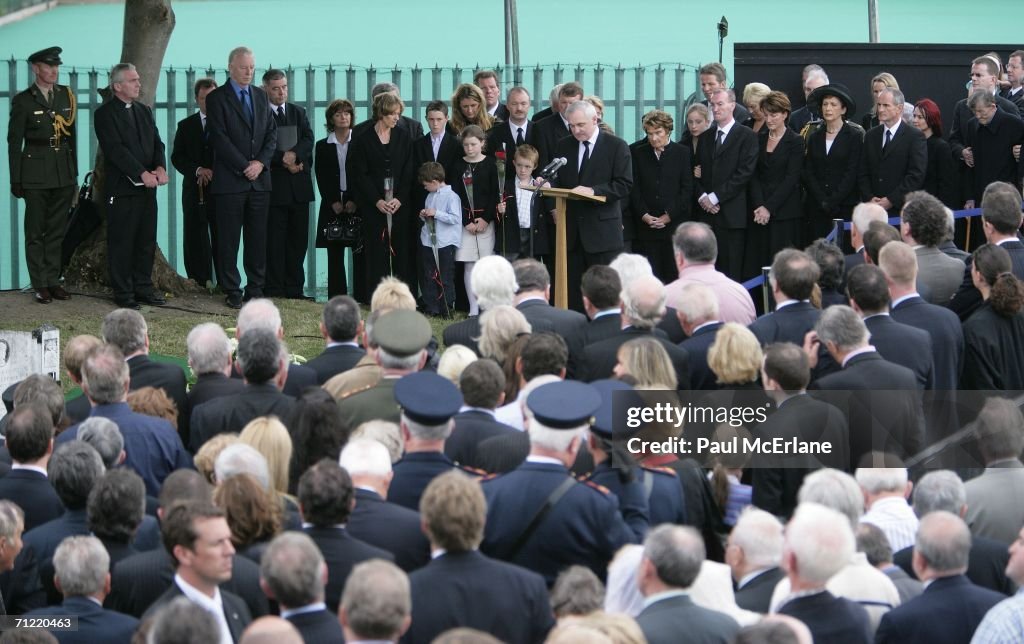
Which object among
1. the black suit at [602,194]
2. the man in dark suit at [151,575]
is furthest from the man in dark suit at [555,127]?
the man in dark suit at [151,575]

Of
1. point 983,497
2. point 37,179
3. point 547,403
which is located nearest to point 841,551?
point 547,403

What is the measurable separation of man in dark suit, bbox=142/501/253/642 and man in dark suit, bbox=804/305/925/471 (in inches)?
117

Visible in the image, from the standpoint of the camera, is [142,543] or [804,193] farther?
[804,193]

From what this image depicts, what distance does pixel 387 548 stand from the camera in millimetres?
5395

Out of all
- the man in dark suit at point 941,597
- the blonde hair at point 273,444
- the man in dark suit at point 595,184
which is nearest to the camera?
the man in dark suit at point 941,597

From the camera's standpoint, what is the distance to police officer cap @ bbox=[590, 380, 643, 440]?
5738 mm

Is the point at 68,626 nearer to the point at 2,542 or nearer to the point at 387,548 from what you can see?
the point at 2,542

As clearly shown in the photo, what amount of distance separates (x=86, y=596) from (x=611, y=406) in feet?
6.61

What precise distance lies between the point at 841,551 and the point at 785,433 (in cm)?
167

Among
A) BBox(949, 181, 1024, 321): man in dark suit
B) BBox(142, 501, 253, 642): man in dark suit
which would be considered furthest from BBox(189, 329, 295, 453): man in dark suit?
BBox(949, 181, 1024, 321): man in dark suit

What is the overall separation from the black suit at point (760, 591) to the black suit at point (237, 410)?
2.31 meters

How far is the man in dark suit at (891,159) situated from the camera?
1215cm

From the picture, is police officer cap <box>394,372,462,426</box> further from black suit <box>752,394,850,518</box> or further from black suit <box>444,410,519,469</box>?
black suit <box>752,394,850,518</box>

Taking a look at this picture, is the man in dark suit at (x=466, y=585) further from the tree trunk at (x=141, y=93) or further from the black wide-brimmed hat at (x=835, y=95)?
the tree trunk at (x=141, y=93)
